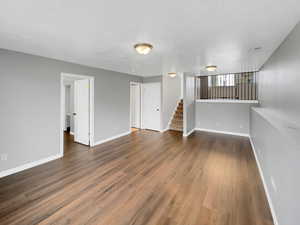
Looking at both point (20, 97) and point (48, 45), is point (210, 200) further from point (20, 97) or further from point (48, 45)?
point (20, 97)

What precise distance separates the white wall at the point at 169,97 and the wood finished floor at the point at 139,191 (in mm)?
2628

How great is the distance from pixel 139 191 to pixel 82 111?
3.17 m

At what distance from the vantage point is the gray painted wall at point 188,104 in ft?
17.0

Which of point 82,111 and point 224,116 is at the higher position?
point 82,111

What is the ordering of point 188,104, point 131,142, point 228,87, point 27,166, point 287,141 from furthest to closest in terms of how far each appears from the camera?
point 228,87
point 188,104
point 131,142
point 27,166
point 287,141

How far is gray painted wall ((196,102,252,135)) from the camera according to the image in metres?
5.27

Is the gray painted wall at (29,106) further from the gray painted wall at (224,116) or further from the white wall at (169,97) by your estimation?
the gray painted wall at (224,116)

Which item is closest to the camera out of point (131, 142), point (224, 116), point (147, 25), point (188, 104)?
point (147, 25)

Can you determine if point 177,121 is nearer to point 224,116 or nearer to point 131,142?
point 224,116

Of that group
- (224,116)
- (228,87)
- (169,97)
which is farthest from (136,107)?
(228,87)

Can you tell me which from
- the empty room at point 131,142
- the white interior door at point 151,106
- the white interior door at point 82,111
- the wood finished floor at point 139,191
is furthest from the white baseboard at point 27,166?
the white interior door at point 151,106

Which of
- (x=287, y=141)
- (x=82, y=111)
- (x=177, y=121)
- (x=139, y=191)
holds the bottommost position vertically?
(x=139, y=191)

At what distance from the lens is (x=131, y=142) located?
4520mm

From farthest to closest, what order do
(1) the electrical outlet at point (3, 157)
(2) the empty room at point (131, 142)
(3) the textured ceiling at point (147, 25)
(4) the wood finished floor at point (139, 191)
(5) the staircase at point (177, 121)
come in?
(5) the staircase at point (177, 121)
(1) the electrical outlet at point (3, 157)
(4) the wood finished floor at point (139, 191)
(2) the empty room at point (131, 142)
(3) the textured ceiling at point (147, 25)
